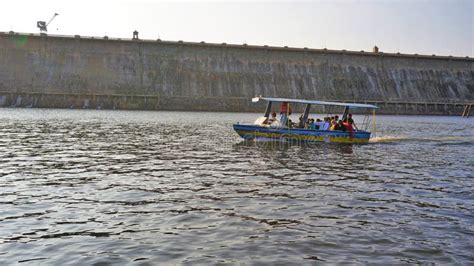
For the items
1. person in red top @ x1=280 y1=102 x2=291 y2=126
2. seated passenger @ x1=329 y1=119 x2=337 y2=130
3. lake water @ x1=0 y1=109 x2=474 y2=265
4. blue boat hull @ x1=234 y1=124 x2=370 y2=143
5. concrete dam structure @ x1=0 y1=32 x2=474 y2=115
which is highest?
concrete dam structure @ x1=0 y1=32 x2=474 y2=115

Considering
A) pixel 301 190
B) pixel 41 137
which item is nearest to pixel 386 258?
pixel 301 190

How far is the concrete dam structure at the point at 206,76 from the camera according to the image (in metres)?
76.3

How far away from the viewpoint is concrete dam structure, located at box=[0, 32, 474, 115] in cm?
7631

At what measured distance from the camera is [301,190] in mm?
14141

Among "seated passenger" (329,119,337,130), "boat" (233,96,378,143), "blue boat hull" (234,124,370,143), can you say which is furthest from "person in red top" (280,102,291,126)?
"seated passenger" (329,119,337,130)

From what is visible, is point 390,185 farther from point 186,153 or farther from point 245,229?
point 186,153

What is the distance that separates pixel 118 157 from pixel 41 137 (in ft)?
34.4

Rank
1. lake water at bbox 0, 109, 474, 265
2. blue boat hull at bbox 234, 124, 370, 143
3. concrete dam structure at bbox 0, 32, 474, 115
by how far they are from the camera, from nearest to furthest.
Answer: lake water at bbox 0, 109, 474, 265 → blue boat hull at bbox 234, 124, 370, 143 → concrete dam structure at bbox 0, 32, 474, 115

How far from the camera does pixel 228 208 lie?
38.2 ft

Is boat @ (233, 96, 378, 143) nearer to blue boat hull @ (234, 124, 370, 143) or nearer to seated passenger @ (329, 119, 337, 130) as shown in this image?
blue boat hull @ (234, 124, 370, 143)

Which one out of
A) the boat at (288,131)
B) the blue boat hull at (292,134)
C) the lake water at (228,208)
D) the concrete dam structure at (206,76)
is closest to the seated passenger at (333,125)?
the boat at (288,131)

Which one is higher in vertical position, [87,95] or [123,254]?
[87,95]

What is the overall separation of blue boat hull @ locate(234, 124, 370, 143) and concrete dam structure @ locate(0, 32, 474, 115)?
50.9m

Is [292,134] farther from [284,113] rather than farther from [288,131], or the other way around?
[284,113]
